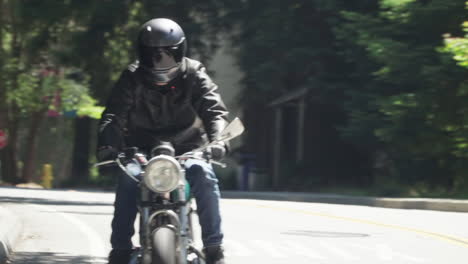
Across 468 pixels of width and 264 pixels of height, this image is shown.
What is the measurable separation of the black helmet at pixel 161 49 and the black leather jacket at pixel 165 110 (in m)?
0.17

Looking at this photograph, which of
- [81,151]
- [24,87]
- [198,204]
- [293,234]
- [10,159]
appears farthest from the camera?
[81,151]

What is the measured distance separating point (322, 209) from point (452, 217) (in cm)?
283

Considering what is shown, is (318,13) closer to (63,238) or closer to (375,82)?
(375,82)

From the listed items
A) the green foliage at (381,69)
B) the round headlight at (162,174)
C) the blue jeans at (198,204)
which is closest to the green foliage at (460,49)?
the green foliage at (381,69)

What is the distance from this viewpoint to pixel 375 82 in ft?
82.1

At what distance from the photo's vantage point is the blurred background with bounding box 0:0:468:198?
22.3m

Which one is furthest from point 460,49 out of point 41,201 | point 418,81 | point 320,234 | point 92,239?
point 92,239

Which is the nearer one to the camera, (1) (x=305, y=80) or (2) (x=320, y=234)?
(2) (x=320, y=234)

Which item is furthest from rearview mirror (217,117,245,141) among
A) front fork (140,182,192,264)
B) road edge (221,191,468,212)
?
road edge (221,191,468,212)

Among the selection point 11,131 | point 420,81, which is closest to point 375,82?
point 420,81

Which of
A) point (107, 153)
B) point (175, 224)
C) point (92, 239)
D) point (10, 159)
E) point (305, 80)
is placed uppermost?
point (305, 80)

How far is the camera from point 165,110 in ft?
22.9

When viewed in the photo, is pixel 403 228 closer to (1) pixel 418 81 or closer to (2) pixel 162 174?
(1) pixel 418 81

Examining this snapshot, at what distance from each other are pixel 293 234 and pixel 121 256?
6.65m
